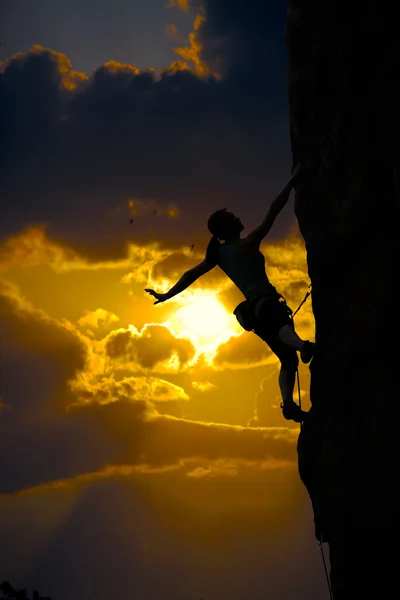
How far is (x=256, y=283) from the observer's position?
39.2 ft

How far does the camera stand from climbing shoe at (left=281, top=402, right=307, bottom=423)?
12.0 metres

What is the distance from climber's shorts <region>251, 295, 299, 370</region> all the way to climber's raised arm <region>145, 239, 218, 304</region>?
127 cm

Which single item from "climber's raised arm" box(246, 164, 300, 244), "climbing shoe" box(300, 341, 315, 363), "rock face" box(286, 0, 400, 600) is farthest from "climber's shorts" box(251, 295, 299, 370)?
"climber's raised arm" box(246, 164, 300, 244)

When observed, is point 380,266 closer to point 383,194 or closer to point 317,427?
point 383,194

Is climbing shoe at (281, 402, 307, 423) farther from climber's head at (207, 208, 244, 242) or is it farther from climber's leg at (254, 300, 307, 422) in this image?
climber's head at (207, 208, 244, 242)

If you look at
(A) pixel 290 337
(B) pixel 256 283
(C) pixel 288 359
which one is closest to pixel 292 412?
(C) pixel 288 359

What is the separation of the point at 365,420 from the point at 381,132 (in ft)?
13.3

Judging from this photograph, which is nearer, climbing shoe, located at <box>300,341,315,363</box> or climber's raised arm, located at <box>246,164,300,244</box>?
climbing shoe, located at <box>300,341,315,363</box>

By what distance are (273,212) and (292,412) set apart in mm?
3322

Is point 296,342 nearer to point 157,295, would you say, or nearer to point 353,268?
point 353,268

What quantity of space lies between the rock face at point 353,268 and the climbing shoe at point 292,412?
0.77ft

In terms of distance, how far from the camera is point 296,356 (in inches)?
484

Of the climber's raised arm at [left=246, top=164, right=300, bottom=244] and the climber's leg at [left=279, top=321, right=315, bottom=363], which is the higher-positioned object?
the climber's raised arm at [left=246, top=164, right=300, bottom=244]

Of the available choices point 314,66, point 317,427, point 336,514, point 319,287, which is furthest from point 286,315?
point 314,66
